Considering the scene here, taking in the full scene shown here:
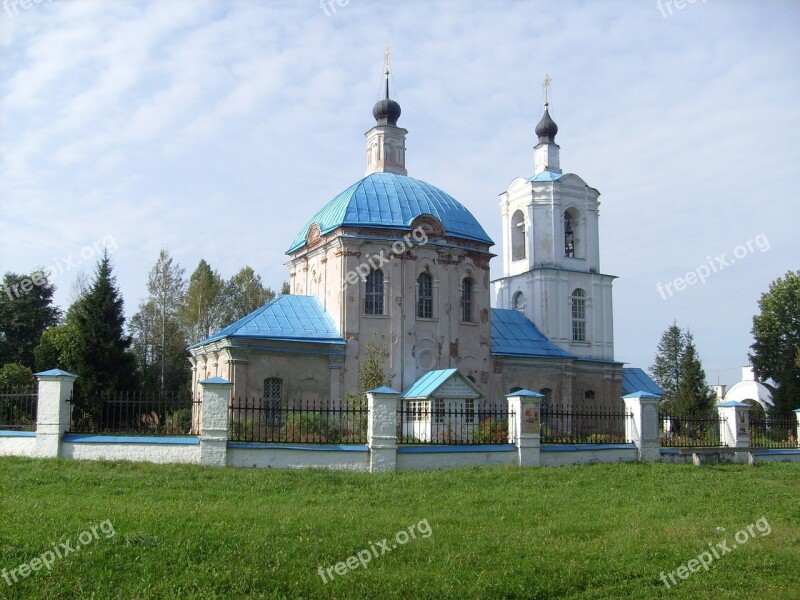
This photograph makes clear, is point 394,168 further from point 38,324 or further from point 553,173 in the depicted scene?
point 38,324

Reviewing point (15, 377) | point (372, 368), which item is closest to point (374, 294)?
point (372, 368)

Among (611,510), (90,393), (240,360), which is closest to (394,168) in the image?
(240,360)

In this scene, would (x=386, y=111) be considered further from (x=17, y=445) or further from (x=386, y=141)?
(x=17, y=445)

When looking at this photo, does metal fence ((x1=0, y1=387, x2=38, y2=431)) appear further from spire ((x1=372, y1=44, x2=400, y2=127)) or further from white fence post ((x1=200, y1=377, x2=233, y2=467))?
spire ((x1=372, y1=44, x2=400, y2=127))

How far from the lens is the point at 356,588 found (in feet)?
25.9

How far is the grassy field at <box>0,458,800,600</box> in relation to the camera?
795 centimetres

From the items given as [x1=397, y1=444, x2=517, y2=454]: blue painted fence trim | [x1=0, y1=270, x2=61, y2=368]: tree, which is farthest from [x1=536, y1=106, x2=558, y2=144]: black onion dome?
[x1=0, y1=270, x2=61, y2=368]: tree

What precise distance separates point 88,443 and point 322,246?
1217 cm

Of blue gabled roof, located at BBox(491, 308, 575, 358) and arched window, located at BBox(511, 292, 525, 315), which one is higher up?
arched window, located at BBox(511, 292, 525, 315)

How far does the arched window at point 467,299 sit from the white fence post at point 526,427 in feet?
31.0

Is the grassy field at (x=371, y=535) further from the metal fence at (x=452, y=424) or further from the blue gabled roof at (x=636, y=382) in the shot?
the blue gabled roof at (x=636, y=382)

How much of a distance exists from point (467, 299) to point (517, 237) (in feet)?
22.7

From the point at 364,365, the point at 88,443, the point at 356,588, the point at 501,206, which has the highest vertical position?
the point at 501,206

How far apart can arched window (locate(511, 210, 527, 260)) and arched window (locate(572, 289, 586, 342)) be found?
8.76 feet
